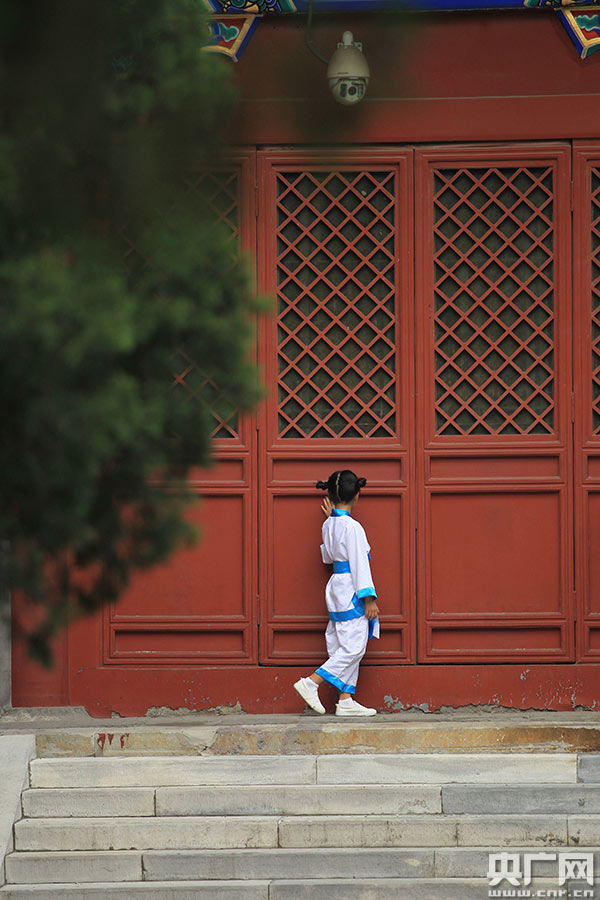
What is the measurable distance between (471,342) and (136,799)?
3436mm

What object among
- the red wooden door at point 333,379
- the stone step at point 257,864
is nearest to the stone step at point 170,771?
the stone step at point 257,864

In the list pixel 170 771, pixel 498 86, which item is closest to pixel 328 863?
pixel 170 771

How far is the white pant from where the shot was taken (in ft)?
22.8

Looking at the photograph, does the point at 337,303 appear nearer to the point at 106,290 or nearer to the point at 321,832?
the point at 321,832

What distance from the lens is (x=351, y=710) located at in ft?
23.0

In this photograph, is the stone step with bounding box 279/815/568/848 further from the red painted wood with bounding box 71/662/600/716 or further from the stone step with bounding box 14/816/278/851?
the red painted wood with bounding box 71/662/600/716

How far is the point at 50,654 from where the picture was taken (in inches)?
98.7

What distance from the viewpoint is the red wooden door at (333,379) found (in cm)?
735

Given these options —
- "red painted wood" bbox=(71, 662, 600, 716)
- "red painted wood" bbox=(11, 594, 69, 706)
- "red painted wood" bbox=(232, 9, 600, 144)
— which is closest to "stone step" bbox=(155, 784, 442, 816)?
"red painted wood" bbox=(71, 662, 600, 716)

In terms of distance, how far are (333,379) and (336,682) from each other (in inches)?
74.7

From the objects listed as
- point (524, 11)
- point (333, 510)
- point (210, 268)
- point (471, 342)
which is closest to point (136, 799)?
point (333, 510)

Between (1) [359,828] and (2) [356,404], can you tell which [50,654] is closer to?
(1) [359,828]

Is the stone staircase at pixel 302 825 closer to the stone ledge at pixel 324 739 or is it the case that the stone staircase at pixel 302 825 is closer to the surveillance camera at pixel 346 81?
the stone ledge at pixel 324 739

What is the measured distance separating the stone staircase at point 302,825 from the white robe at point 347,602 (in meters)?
0.67
